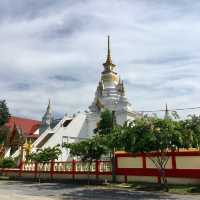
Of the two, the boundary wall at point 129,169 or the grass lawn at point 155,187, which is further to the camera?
the boundary wall at point 129,169

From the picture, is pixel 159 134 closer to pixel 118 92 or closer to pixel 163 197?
pixel 163 197

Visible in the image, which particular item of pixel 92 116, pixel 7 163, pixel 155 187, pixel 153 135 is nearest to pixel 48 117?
pixel 92 116

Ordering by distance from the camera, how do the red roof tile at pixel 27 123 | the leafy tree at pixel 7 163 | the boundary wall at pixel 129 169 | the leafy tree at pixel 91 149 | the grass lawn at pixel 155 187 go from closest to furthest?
the grass lawn at pixel 155 187
the boundary wall at pixel 129 169
the leafy tree at pixel 91 149
the leafy tree at pixel 7 163
the red roof tile at pixel 27 123

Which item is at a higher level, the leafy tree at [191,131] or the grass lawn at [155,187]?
the leafy tree at [191,131]

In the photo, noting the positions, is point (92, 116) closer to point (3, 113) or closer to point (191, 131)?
point (3, 113)

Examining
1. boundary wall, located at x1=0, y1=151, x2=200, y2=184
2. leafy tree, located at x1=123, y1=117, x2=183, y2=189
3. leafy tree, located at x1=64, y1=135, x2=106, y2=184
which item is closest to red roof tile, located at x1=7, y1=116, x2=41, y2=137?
boundary wall, located at x1=0, y1=151, x2=200, y2=184

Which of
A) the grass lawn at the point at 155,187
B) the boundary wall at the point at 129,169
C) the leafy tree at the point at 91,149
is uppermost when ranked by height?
the leafy tree at the point at 91,149

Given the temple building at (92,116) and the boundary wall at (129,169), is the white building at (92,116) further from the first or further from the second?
the boundary wall at (129,169)

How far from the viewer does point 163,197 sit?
1631 cm

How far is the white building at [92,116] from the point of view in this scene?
48.1 metres

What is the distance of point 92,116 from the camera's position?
54469mm

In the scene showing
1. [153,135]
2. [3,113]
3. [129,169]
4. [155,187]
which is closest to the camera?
[153,135]

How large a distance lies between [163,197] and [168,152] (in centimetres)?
517

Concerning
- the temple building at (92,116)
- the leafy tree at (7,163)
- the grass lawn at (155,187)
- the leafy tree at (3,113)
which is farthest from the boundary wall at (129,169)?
the leafy tree at (3,113)
